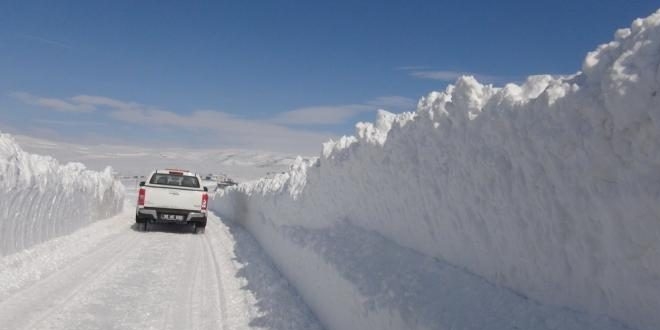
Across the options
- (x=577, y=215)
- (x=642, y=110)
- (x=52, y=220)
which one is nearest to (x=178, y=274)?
(x=52, y=220)

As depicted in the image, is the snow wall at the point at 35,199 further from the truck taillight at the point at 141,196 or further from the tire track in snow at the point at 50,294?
the truck taillight at the point at 141,196

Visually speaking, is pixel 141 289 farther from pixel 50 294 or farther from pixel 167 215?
pixel 167 215

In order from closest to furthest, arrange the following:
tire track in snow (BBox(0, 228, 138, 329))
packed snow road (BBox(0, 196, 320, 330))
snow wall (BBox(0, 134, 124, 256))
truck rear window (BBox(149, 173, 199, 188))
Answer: tire track in snow (BBox(0, 228, 138, 329)) < packed snow road (BBox(0, 196, 320, 330)) < snow wall (BBox(0, 134, 124, 256)) < truck rear window (BBox(149, 173, 199, 188))

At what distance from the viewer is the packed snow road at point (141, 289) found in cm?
605

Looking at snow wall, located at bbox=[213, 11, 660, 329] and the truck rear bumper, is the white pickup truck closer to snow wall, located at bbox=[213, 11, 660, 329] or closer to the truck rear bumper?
the truck rear bumper

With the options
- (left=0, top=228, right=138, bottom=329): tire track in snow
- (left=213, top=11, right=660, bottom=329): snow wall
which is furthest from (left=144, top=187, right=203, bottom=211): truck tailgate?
(left=213, top=11, right=660, bottom=329): snow wall

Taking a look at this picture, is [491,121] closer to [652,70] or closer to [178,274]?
[652,70]

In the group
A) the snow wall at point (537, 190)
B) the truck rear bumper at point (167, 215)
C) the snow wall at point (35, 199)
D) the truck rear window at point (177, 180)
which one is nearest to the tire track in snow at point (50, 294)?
the snow wall at point (35, 199)

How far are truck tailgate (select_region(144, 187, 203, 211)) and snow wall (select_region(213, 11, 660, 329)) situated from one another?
30.1 feet

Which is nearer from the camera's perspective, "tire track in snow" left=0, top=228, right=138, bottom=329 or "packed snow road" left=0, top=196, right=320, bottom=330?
"tire track in snow" left=0, top=228, right=138, bottom=329

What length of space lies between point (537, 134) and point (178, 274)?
285 inches

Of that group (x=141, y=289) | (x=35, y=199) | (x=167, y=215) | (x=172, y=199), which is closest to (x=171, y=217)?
(x=167, y=215)

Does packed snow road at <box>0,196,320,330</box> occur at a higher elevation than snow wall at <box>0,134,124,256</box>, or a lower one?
lower

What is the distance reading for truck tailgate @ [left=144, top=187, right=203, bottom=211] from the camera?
1533 centimetres
